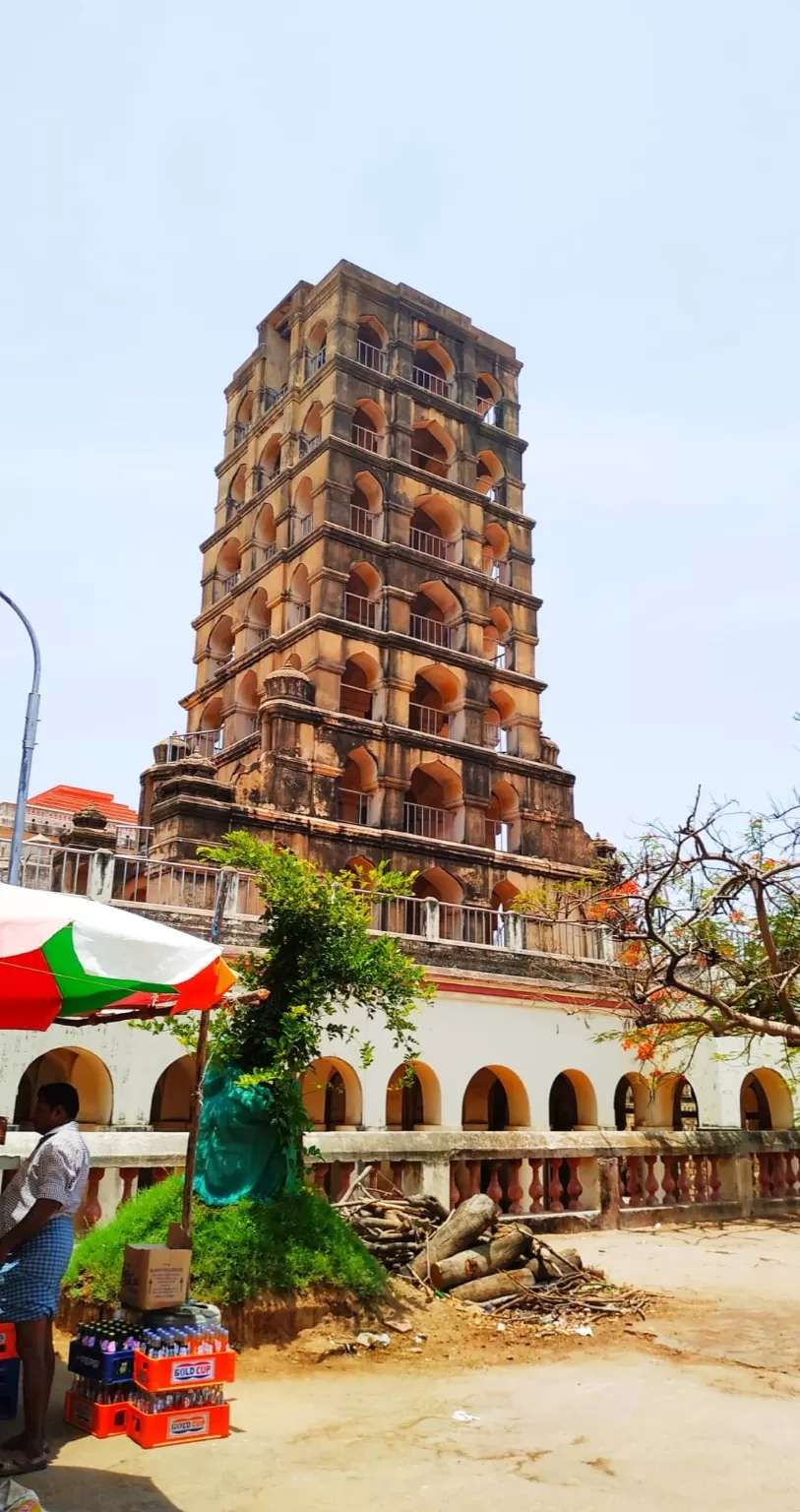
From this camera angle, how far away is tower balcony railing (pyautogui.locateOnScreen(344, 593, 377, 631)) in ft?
81.8

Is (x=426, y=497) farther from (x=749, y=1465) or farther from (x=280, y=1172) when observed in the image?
(x=749, y=1465)

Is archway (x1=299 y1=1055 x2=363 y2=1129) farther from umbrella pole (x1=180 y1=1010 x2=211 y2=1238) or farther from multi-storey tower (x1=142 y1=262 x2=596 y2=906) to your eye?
umbrella pole (x1=180 y1=1010 x2=211 y2=1238)

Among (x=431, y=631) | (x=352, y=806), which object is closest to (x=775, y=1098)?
(x=352, y=806)

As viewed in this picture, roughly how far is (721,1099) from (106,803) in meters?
21.0

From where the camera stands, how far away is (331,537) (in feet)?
78.8

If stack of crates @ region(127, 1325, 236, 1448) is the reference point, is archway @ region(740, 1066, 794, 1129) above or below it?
above

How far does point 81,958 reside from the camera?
4.56 m

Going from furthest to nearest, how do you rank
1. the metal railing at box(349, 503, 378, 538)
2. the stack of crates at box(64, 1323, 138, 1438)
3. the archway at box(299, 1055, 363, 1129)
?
the metal railing at box(349, 503, 378, 538), the archway at box(299, 1055, 363, 1129), the stack of crates at box(64, 1323, 138, 1438)

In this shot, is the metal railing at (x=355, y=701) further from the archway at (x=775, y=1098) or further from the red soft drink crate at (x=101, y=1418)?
the red soft drink crate at (x=101, y=1418)

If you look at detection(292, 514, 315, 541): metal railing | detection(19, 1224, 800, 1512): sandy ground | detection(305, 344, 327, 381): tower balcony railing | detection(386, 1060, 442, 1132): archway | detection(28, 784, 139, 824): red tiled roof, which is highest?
detection(305, 344, 327, 381): tower balcony railing

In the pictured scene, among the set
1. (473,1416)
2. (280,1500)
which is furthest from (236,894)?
(280,1500)

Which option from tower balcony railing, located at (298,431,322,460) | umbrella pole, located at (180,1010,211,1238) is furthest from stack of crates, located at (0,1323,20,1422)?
tower balcony railing, located at (298,431,322,460)

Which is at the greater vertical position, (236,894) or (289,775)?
(289,775)

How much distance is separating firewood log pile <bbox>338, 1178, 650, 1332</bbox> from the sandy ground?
0.41m
